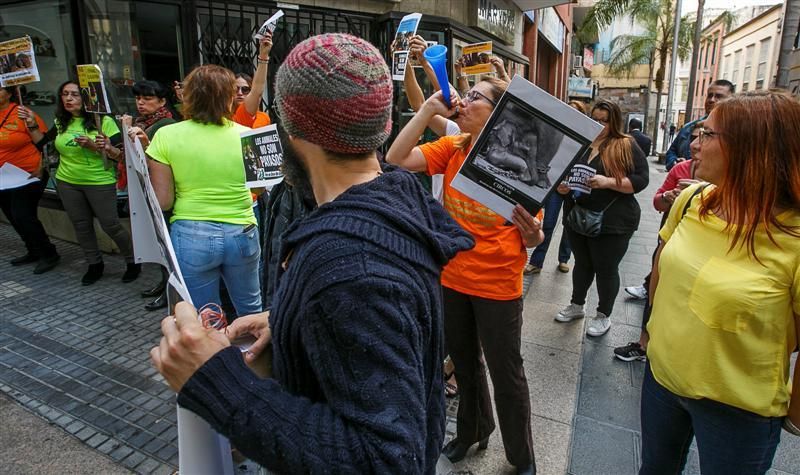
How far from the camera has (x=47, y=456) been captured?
2.90m

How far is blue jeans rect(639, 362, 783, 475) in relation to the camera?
1.70m

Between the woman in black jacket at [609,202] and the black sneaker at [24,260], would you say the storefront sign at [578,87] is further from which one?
the black sneaker at [24,260]

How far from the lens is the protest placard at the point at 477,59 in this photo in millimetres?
5043

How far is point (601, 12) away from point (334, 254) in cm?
2504

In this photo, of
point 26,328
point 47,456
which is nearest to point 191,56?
point 26,328

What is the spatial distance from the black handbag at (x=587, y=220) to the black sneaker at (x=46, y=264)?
18.5 feet

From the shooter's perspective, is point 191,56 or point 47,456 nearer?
point 47,456

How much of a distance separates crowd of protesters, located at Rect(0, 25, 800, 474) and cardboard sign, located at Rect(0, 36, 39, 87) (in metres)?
3.01

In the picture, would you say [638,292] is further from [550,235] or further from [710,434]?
[710,434]

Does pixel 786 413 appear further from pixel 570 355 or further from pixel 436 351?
pixel 570 355

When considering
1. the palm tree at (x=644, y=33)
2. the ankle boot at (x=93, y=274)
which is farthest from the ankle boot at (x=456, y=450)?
the palm tree at (x=644, y=33)

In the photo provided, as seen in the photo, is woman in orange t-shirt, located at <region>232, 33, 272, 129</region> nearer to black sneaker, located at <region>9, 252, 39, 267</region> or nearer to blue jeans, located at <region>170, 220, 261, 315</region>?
blue jeans, located at <region>170, 220, 261, 315</region>

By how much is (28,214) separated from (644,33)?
30.5 m

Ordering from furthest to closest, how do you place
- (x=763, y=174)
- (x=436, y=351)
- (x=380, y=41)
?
(x=380, y=41) → (x=763, y=174) → (x=436, y=351)
